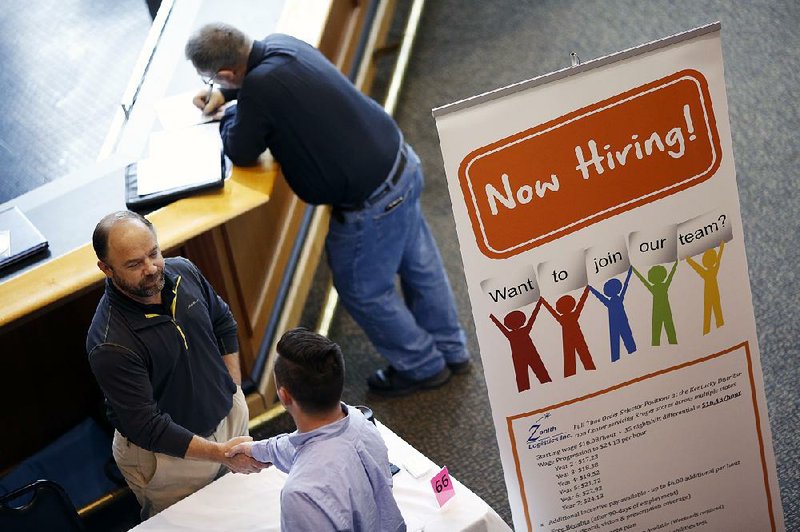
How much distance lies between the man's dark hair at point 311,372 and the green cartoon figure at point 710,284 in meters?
0.92

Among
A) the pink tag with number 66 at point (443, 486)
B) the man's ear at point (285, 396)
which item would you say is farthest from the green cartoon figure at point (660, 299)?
the man's ear at point (285, 396)

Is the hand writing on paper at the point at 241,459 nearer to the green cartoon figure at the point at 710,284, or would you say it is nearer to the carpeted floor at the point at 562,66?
the carpeted floor at the point at 562,66

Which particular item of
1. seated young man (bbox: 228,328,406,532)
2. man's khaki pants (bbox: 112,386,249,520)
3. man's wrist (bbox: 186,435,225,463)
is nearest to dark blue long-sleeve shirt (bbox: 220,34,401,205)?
man's khaki pants (bbox: 112,386,249,520)

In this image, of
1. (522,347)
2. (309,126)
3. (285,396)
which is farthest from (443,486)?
(309,126)

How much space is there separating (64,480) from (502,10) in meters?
3.73

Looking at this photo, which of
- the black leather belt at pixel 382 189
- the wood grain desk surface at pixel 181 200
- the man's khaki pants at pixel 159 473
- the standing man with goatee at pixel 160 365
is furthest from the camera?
the black leather belt at pixel 382 189

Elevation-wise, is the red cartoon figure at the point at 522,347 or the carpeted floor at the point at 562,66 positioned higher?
the red cartoon figure at the point at 522,347

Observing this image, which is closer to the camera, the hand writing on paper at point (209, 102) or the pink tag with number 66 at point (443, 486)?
the pink tag with number 66 at point (443, 486)

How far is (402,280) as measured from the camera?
3.91m

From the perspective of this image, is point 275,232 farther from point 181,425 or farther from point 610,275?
point 610,275

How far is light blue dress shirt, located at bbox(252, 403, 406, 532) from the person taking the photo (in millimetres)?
2141

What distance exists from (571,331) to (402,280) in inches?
56.8

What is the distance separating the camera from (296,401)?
2240 millimetres

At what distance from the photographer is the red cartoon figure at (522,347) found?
248cm
